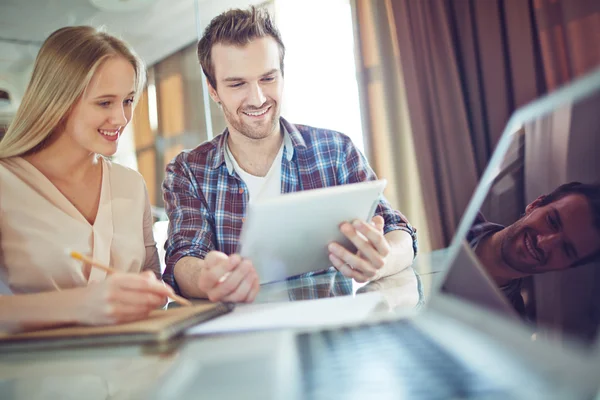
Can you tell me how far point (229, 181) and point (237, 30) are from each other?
1.62ft

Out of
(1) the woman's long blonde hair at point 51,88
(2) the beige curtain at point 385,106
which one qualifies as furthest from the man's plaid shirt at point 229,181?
(2) the beige curtain at point 385,106

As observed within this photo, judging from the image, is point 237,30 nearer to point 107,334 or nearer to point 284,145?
point 284,145

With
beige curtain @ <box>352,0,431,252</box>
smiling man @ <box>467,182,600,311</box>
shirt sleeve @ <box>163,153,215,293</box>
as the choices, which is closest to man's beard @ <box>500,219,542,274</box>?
smiling man @ <box>467,182,600,311</box>

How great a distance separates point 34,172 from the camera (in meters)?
1.10

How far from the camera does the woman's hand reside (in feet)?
2.15

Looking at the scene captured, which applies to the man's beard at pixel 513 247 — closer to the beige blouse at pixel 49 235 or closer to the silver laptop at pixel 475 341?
the silver laptop at pixel 475 341

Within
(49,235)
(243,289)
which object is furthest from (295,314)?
(49,235)

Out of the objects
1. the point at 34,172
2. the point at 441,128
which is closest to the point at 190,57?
the point at 441,128

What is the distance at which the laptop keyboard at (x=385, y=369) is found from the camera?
302mm

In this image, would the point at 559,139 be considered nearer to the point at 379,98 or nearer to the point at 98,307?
the point at 98,307

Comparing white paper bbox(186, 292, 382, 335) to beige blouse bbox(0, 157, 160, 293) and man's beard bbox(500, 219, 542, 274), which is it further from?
beige blouse bbox(0, 157, 160, 293)

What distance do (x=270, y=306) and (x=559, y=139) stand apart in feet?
1.57

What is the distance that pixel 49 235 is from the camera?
3.45ft

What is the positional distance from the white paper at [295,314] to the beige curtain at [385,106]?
207 centimetres
